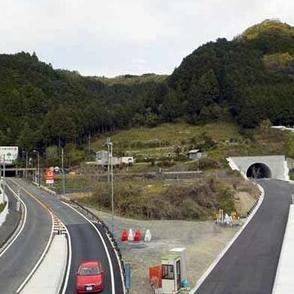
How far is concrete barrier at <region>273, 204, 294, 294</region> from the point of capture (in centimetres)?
2711

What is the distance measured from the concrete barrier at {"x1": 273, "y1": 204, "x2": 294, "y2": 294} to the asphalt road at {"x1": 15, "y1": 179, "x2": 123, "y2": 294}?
808cm

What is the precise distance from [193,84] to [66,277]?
366 feet

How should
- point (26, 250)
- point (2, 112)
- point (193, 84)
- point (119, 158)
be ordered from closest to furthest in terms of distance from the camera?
point (26, 250)
point (119, 158)
point (193, 84)
point (2, 112)

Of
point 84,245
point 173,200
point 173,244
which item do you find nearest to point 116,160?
point 173,200

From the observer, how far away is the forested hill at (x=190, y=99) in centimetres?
12850

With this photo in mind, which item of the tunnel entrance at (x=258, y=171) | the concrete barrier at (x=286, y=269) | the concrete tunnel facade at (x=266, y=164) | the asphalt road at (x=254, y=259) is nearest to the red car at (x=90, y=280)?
the asphalt road at (x=254, y=259)

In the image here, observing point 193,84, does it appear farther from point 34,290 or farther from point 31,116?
point 34,290

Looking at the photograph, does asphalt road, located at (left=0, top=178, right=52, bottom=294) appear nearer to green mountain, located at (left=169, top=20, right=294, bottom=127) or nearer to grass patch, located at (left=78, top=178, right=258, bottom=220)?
grass patch, located at (left=78, top=178, right=258, bottom=220)

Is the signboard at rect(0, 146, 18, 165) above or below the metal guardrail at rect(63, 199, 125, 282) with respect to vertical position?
above

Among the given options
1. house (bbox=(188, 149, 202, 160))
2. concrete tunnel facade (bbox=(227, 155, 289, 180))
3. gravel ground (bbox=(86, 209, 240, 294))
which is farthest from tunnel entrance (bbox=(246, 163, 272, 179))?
gravel ground (bbox=(86, 209, 240, 294))

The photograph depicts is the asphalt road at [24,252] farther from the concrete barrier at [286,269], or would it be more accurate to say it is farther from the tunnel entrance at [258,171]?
the tunnel entrance at [258,171]

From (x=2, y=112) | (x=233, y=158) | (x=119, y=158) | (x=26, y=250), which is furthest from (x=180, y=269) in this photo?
(x=2, y=112)

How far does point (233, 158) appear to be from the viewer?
91.2 metres

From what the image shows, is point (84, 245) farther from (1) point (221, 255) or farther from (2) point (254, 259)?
(2) point (254, 259)
